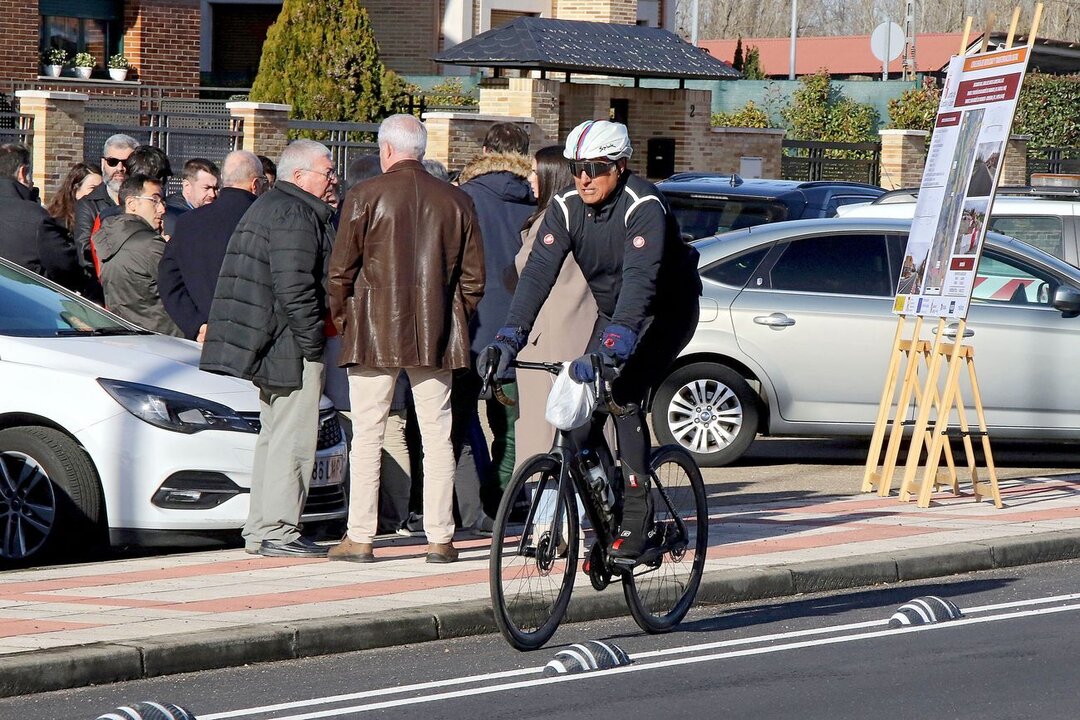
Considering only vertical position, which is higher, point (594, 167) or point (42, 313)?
point (594, 167)

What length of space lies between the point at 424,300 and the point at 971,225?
426cm

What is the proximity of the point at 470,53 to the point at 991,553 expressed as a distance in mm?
22313

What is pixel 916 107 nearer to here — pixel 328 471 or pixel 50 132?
pixel 50 132

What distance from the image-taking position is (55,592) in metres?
7.84

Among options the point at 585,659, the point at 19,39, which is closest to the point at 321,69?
the point at 19,39

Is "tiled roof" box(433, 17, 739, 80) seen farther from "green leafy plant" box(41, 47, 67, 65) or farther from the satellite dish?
the satellite dish

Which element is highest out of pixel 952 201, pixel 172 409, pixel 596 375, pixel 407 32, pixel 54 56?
pixel 407 32

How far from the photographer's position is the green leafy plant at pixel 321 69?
98.0 feet

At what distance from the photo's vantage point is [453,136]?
25500 millimetres

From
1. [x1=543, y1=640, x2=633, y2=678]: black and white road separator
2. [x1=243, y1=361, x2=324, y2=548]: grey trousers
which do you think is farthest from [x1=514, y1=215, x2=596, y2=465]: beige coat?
[x1=543, y1=640, x2=633, y2=678]: black and white road separator

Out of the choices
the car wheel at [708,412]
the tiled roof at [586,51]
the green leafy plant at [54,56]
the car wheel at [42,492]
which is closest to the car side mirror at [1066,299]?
the car wheel at [708,412]

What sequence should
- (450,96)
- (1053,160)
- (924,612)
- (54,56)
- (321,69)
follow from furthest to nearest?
(450,96), (1053,160), (54,56), (321,69), (924,612)

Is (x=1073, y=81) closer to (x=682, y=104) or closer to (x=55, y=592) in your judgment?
(x=682, y=104)

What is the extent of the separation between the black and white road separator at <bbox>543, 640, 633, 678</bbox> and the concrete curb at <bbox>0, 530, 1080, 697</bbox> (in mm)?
710
